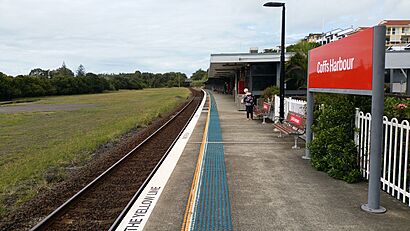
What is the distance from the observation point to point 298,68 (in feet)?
91.3

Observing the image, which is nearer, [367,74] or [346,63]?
[367,74]

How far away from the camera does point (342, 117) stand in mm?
7062

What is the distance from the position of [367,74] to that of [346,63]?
30.8 inches

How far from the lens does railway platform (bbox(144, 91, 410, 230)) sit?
477 centimetres

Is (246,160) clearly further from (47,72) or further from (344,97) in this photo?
(47,72)

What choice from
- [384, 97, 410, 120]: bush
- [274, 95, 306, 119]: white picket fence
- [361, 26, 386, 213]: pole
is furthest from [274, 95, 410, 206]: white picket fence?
[274, 95, 306, 119]: white picket fence

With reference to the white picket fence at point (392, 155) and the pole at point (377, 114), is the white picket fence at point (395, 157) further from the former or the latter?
the pole at point (377, 114)

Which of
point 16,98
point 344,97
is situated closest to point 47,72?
point 16,98

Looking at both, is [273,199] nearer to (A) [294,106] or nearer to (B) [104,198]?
(B) [104,198]

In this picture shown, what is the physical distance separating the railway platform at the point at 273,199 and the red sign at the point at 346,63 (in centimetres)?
172

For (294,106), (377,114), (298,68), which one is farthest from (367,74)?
(298,68)

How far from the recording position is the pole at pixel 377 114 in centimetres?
510

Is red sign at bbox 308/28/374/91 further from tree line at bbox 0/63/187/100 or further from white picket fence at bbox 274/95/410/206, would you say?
tree line at bbox 0/63/187/100

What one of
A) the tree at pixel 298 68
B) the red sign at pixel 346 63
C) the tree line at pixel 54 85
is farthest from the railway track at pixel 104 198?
the tree line at pixel 54 85
